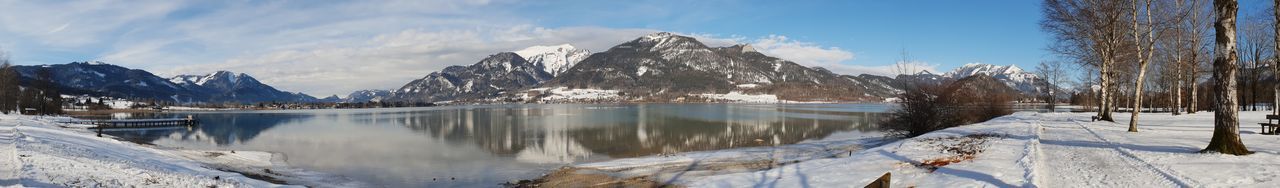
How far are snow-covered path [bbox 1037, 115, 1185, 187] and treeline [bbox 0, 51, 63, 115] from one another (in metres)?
113

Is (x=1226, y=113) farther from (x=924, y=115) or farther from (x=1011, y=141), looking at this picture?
(x=924, y=115)

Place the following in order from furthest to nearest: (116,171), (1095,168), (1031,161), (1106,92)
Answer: (1106,92)
(116,171)
(1031,161)
(1095,168)

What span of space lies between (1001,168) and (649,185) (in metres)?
9.13

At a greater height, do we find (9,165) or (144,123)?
(9,165)

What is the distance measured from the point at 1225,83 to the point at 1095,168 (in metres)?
4.21

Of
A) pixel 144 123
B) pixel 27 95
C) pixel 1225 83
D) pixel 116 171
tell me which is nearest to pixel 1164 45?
pixel 1225 83

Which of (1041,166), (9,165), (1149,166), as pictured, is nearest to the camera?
(1149,166)

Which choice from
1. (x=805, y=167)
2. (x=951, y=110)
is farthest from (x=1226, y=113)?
(x=951, y=110)

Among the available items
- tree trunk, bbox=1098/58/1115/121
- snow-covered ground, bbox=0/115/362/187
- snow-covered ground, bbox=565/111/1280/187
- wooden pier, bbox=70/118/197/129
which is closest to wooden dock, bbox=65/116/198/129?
wooden pier, bbox=70/118/197/129

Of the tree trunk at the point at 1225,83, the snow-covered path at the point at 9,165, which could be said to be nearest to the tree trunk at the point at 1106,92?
the tree trunk at the point at 1225,83

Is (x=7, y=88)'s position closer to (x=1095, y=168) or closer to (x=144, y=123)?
(x=144, y=123)

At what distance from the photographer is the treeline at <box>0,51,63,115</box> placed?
85375 mm

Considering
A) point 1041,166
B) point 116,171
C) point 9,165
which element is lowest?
point 116,171

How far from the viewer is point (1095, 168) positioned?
1219cm
